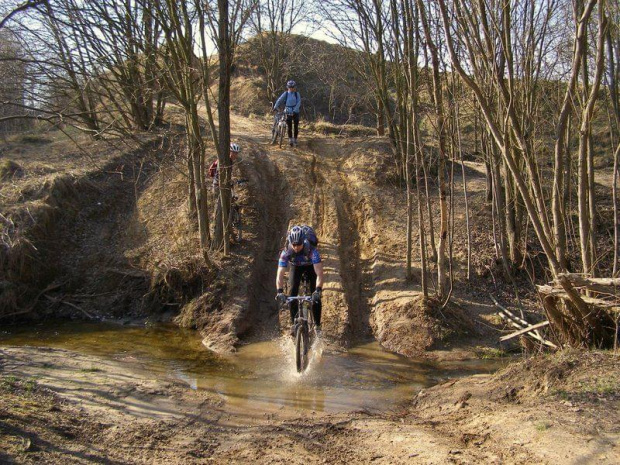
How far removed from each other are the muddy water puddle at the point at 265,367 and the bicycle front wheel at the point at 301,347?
5.9 inches

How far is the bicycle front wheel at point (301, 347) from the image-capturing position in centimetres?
795

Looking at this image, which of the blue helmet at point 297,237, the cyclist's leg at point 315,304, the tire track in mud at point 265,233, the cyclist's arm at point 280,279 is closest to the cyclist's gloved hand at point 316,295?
the cyclist's leg at point 315,304

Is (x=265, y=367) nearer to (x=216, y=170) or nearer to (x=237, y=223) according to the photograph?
(x=237, y=223)

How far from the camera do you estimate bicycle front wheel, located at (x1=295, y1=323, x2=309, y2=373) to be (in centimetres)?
795

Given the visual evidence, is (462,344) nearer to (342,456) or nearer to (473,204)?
(342,456)

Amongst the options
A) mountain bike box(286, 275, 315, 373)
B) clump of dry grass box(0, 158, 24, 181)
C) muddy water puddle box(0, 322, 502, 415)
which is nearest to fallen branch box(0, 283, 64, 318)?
muddy water puddle box(0, 322, 502, 415)

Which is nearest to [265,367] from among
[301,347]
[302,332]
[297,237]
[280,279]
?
[301,347]

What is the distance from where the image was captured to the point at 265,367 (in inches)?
333

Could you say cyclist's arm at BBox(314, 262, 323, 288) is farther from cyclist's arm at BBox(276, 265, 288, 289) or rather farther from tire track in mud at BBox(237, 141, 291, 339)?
tire track in mud at BBox(237, 141, 291, 339)

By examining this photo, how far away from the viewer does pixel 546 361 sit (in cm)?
600

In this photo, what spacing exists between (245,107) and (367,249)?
60.6 feet

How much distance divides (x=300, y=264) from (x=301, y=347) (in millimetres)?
1549

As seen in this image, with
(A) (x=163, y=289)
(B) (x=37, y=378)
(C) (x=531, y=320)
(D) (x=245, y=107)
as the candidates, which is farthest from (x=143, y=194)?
(D) (x=245, y=107)

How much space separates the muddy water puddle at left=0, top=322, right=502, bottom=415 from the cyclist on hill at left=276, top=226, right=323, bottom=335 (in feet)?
2.95
